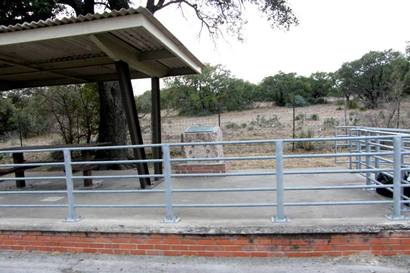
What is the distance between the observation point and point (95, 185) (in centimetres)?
683

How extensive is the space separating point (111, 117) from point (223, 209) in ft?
20.4

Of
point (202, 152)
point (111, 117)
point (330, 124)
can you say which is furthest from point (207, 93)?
point (202, 152)

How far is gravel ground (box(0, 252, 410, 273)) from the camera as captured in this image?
11.4 feet

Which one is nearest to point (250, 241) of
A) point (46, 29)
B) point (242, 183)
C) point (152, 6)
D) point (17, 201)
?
point (242, 183)

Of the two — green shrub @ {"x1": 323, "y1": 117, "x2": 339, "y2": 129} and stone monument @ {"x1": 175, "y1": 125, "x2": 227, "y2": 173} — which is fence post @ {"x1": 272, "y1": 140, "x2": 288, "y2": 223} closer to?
stone monument @ {"x1": 175, "y1": 125, "x2": 227, "y2": 173}

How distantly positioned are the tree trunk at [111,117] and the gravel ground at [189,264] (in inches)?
228

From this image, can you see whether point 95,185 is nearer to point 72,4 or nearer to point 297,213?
point 297,213

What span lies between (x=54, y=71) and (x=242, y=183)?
15.0 feet

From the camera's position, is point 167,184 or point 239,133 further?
point 239,133

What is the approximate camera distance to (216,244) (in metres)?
3.86

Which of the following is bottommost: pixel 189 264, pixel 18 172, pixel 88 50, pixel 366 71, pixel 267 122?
pixel 189 264

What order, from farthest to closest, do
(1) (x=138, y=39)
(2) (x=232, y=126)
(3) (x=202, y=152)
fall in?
(2) (x=232, y=126) < (3) (x=202, y=152) < (1) (x=138, y=39)

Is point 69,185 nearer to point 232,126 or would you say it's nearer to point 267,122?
point 232,126

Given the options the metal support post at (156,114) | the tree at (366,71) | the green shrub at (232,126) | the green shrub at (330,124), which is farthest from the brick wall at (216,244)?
the tree at (366,71)
